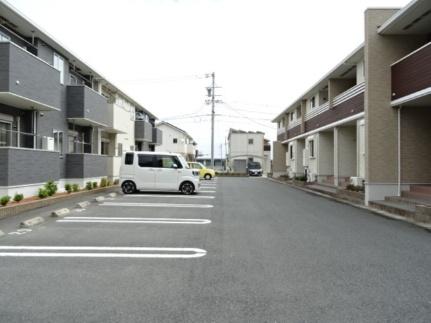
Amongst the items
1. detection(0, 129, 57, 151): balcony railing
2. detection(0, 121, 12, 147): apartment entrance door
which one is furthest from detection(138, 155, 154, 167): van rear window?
detection(0, 121, 12, 147): apartment entrance door

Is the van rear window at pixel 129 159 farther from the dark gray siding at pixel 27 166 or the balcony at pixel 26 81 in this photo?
the balcony at pixel 26 81

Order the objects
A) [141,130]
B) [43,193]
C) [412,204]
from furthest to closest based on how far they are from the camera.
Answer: [141,130] < [43,193] < [412,204]

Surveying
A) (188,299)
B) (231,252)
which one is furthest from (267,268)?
(188,299)

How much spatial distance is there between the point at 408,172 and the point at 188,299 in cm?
1097

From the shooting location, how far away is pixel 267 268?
5.15 metres

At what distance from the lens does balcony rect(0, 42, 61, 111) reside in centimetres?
1048

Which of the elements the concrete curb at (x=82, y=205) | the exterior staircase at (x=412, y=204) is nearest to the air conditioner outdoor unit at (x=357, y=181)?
the exterior staircase at (x=412, y=204)

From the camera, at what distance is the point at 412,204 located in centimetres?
1106

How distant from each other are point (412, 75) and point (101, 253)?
398 inches

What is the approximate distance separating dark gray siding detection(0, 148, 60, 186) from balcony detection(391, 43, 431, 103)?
1182 cm

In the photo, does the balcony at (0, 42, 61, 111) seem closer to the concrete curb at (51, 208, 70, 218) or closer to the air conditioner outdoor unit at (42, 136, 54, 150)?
the air conditioner outdoor unit at (42, 136, 54, 150)

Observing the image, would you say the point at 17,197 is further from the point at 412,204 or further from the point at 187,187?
the point at 412,204

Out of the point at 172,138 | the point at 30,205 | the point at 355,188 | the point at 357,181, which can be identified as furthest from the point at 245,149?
the point at 30,205

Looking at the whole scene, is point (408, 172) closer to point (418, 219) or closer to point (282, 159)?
point (418, 219)
